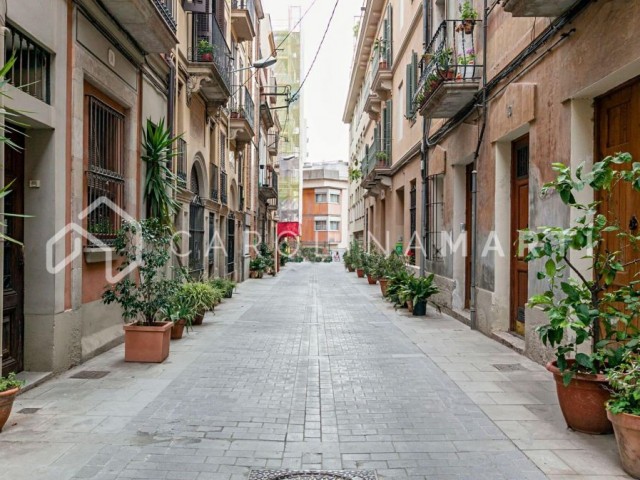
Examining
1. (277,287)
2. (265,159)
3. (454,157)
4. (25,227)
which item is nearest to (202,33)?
(454,157)

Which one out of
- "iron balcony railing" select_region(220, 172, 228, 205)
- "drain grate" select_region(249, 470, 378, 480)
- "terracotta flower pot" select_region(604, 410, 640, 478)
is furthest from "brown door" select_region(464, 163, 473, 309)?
"iron balcony railing" select_region(220, 172, 228, 205)

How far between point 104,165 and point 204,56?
216 inches

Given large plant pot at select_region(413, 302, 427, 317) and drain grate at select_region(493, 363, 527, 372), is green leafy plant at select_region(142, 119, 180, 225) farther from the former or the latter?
drain grate at select_region(493, 363, 527, 372)

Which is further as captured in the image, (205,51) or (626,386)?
(205,51)

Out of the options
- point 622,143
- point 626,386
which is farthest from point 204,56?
point 626,386

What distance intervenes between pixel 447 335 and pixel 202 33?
29.6 ft

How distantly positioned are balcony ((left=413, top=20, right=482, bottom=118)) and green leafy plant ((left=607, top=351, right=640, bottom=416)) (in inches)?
267

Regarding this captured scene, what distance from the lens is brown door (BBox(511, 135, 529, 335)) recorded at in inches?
337

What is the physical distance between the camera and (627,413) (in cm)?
366

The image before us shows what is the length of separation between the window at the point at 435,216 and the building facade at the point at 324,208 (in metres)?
47.5

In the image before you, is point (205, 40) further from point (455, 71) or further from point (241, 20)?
point (455, 71)

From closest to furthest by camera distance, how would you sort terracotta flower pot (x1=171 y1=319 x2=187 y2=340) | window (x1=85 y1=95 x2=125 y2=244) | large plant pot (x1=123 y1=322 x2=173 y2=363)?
1. large plant pot (x1=123 y1=322 x2=173 y2=363)
2. window (x1=85 y1=95 x2=125 y2=244)
3. terracotta flower pot (x1=171 y1=319 x2=187 y2=340)

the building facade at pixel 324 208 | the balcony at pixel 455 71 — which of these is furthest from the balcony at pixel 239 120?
the building facade at pixel 324 208

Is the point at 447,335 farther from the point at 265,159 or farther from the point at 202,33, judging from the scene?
the point at 265,159
